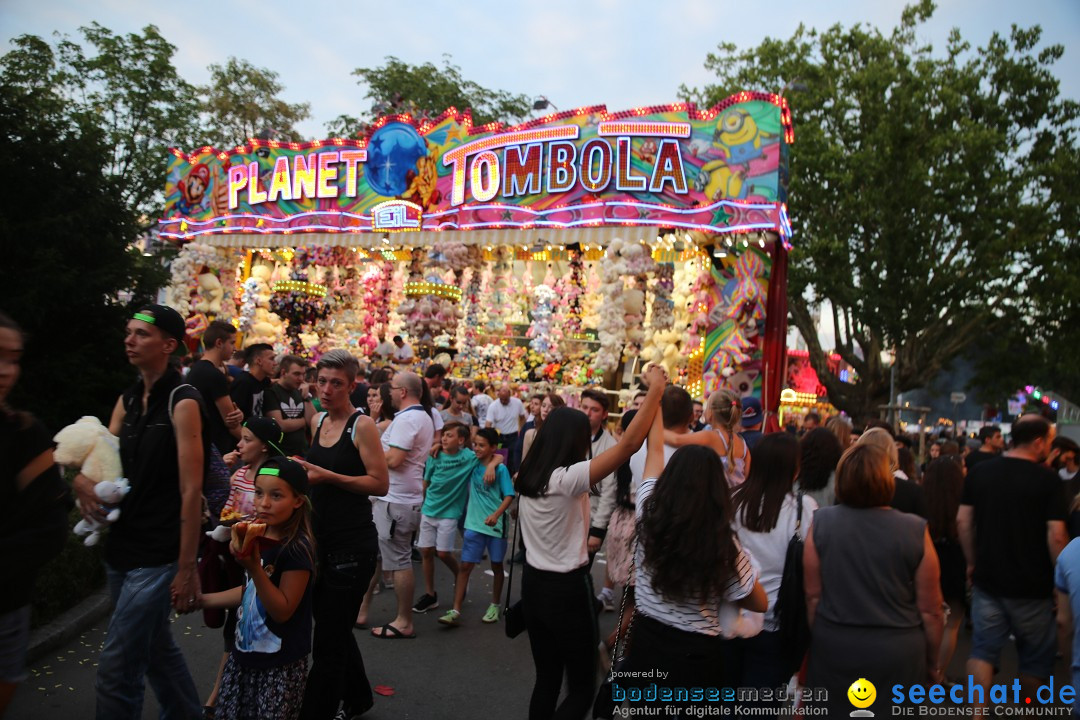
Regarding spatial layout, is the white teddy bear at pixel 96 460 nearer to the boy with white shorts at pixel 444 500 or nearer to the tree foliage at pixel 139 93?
the boy with white shorts at pixel 444 500

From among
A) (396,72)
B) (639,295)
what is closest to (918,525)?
(639,295)

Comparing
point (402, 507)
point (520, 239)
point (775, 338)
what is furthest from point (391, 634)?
point (520, 239)

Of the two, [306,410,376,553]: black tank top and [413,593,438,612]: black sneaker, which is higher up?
[306,410,376,553]: black tank top

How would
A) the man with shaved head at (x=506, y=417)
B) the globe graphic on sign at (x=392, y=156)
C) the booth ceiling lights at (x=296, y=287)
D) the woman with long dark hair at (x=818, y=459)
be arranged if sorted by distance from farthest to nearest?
the booth ceiling lights at (x=296, y=287), the globe graphic on sign at (x=392, y=156), the man with shaved head at (x=506, y=417), the woman with long dark hair at (x=818, y=459)

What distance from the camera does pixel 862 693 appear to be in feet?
10.3

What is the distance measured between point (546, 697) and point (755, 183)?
8.88 m

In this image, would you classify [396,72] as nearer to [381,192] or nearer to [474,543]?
[381,192]

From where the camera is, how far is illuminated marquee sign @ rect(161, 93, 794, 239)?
11.1 m

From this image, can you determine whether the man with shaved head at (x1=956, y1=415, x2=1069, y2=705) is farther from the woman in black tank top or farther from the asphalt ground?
the woman in black tank top

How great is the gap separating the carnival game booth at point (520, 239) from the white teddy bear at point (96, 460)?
7.99 metres

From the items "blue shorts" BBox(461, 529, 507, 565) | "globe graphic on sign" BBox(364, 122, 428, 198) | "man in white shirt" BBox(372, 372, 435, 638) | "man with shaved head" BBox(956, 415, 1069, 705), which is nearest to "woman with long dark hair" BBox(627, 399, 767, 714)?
A: "man with shaved head" BBox(956, 415, 1069, 705)

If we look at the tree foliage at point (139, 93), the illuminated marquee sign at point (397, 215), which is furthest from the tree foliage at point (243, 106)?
the illuminated marquee sign at point (397, 215)

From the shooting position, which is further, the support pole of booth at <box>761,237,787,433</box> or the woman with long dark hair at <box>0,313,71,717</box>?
the support pole of booth at <box>761,237,787,433</box>

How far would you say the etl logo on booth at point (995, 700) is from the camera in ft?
13.1
